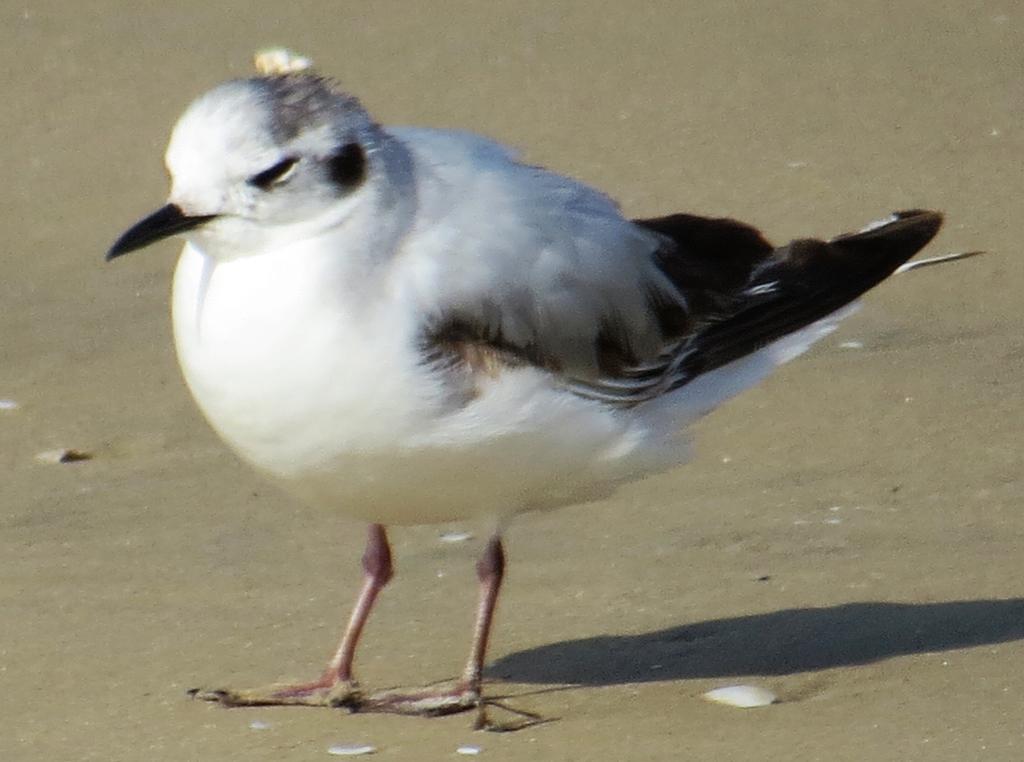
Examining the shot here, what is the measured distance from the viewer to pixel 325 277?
430cm

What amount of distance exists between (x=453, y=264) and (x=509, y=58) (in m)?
4.73

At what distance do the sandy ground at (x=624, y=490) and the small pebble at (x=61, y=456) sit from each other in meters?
0.04

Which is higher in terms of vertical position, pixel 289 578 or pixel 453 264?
pixel 453 264

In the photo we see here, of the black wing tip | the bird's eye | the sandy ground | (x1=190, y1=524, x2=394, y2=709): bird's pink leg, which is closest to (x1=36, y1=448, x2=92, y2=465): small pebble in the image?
the sandy ground

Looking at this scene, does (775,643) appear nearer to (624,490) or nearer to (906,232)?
(624,490)

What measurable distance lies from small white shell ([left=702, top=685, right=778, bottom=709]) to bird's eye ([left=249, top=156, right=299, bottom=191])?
4.64 feet

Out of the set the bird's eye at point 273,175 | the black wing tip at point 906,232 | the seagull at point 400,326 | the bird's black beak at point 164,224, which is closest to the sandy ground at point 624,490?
the seagull at point 400,326

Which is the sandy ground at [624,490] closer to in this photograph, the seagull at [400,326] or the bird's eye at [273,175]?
the seagull at [400,326]

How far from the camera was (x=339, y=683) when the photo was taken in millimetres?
4648

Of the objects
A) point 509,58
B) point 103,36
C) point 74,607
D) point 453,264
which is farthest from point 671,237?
point 103,36

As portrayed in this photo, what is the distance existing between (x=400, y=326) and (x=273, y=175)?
405 mm

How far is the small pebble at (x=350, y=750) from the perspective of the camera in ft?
14.1

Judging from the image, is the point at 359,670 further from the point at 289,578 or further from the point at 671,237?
the point at 671,237

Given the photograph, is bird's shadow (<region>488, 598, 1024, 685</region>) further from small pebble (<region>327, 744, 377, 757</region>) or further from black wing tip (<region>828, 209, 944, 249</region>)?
black wing tip (<region>828, 209, 944, 249</region>)
